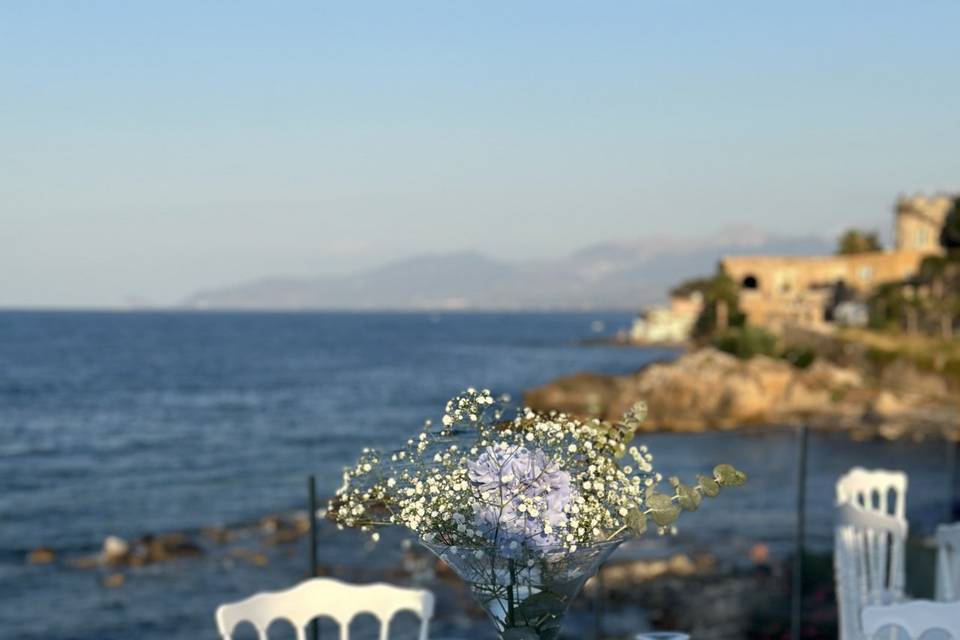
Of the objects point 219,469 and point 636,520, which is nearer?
point 636,520

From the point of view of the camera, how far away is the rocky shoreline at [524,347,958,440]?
35344 millimetres

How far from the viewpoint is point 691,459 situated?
2831 cm

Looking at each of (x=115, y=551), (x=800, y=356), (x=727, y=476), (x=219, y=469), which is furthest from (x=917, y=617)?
(x=800, y=356)

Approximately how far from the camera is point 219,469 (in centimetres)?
2748

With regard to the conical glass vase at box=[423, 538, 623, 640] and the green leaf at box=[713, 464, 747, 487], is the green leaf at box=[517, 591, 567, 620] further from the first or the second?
the green leaf at box=[713, 464, 747, 487]

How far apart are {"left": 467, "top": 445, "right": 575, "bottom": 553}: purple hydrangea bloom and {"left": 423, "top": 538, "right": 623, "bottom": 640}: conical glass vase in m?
0.03

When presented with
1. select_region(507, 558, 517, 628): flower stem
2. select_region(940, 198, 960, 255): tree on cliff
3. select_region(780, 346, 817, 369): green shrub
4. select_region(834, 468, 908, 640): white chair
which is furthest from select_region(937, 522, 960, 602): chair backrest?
select_region(940, 198, 960, 255): tree on cliff

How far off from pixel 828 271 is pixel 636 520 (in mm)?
64314

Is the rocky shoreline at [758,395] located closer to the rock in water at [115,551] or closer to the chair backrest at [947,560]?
the rock in water at [115,551]

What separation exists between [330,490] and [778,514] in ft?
30.2

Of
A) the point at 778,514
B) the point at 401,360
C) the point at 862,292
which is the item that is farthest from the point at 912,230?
the point at 778,514

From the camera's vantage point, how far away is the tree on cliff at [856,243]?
6781 cm

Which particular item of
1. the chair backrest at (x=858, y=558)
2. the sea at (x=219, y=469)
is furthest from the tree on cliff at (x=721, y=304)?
the chair backrest at (x=858, y=558)

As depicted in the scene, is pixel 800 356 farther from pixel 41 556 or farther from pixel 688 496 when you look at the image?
pixel 688 496
